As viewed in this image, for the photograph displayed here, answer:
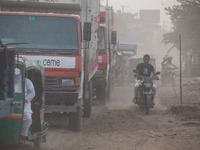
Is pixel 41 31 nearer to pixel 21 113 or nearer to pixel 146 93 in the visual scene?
pixel 21 113

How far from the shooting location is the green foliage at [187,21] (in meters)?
29.6

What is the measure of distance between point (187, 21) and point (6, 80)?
25.7 m

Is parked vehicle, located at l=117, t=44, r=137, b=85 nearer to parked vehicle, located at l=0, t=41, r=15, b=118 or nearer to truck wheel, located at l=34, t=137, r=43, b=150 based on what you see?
truck wheel, located at l=34, t=137, r=43, b=150

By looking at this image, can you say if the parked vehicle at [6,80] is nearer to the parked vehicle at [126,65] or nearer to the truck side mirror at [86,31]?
the truck side mirror at [86,31]

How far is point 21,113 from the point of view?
22.1ft

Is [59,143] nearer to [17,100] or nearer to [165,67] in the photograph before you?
[17,100]

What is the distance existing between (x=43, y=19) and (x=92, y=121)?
3.08 m

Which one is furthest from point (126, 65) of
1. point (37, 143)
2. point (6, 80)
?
point (6, 80)

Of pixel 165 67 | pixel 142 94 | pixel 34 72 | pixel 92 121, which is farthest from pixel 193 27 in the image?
pixel 34 72

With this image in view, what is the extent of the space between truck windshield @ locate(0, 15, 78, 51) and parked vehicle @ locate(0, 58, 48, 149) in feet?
8.19

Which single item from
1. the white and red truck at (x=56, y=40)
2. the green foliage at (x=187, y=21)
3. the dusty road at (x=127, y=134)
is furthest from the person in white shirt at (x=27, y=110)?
the green foliage at (x=187, y=21)

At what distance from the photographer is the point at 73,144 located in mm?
8633

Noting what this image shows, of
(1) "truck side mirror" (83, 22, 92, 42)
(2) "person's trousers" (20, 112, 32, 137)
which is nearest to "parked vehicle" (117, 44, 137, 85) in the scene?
(1) "truck side mirror" (83, 22, 92, 42)

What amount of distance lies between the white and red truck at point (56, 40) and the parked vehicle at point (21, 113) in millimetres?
2067
